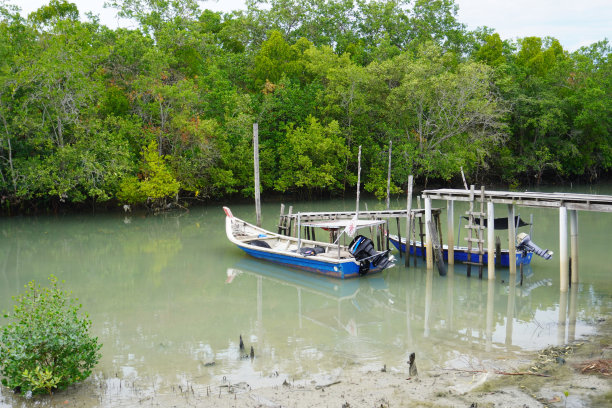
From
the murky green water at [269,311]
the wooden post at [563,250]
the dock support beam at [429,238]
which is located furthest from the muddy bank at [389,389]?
the dock support beam at [429,238]

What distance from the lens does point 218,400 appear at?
8.41 metres

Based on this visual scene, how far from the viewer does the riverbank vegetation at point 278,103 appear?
28031 mm

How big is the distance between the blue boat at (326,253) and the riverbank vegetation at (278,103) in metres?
12.2

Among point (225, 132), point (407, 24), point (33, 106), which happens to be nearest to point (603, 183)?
point (407, 24)

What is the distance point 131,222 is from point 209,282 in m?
13.4

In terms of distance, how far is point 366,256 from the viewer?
16.7 m

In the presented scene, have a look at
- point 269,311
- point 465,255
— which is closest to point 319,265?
point 269,311

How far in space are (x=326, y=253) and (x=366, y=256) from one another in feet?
5.48

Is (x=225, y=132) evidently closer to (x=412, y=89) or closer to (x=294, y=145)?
(x=294, y=145)

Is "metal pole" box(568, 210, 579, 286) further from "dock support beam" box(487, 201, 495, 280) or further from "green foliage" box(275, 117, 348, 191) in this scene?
"green foliage" box(275, 117, 348, 191)

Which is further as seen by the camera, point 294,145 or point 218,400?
point 294,145

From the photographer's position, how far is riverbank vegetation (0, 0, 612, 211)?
92.0 ft

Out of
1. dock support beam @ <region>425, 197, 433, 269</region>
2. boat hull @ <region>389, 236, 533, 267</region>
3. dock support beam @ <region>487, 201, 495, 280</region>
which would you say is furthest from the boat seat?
dock support beam @ <region>487, 201, 495, 280</region>

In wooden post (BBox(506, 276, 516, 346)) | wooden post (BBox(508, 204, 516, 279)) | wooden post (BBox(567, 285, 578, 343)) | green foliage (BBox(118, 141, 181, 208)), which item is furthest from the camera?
green foliage (BBox(118, 141, 181, 208))
